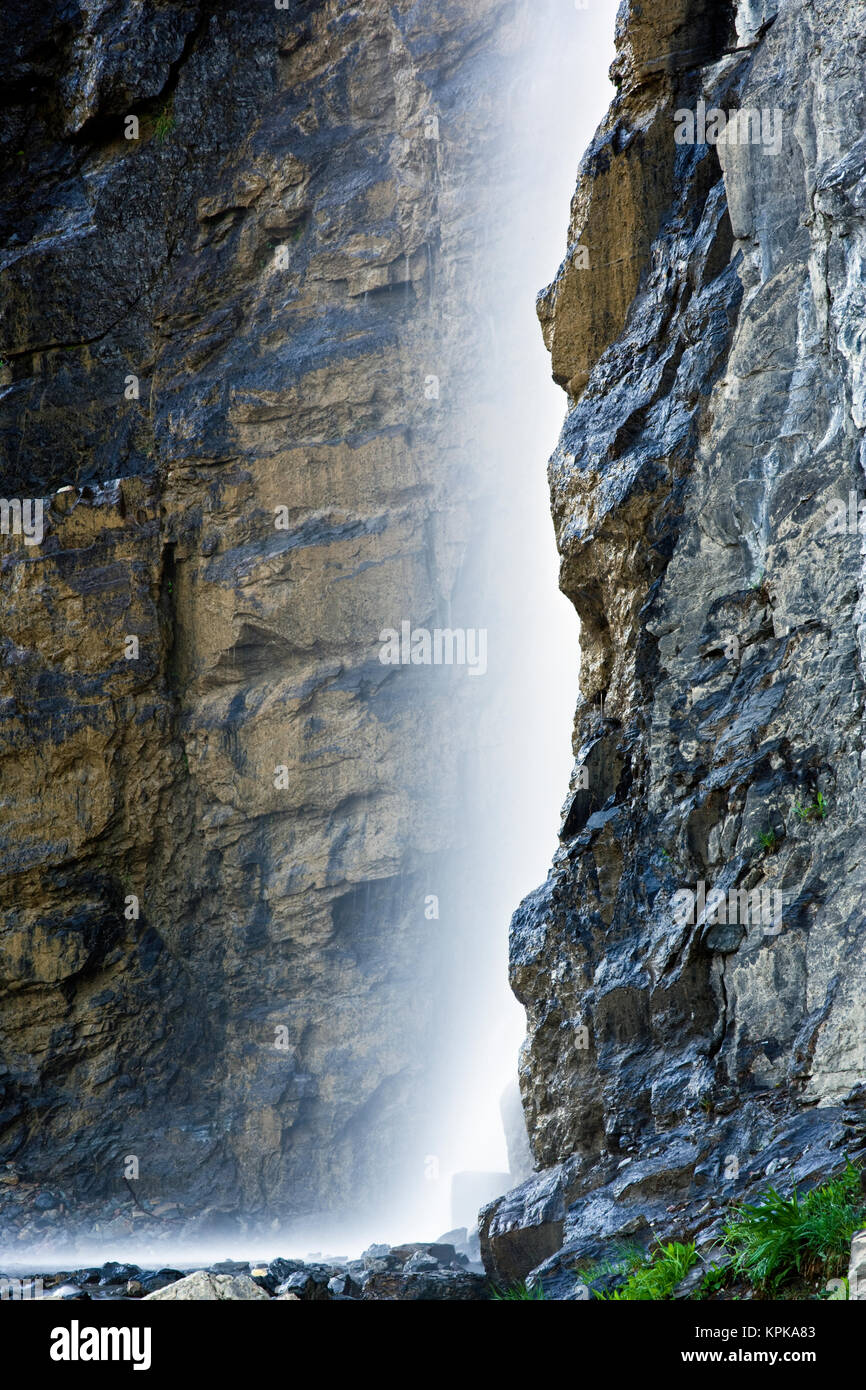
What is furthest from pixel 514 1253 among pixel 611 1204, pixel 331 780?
pixel 331 780

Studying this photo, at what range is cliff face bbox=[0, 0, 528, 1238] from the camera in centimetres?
2030

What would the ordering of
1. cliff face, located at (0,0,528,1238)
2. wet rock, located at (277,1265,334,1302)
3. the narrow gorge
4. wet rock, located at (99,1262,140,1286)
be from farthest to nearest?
cliff face, located at (0,0,528,1238) → the narrow gorge → wet rock, located at (99,1262,140,1286) → wet rock, located at (277,1265,334,1302)

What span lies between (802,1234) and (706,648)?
228 inches

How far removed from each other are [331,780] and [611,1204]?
1223 centimetres

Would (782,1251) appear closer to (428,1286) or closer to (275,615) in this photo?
(428,1286)

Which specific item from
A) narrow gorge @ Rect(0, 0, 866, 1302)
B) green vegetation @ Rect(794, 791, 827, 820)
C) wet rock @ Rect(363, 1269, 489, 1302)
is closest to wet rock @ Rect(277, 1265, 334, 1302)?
wet rock @ Rect(363, 1269, 489, 1302)

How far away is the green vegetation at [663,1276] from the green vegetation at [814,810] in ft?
11.4

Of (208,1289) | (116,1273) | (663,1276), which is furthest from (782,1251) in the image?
(116,1273)

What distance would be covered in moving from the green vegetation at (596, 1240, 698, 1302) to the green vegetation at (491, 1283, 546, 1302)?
3.30 feet

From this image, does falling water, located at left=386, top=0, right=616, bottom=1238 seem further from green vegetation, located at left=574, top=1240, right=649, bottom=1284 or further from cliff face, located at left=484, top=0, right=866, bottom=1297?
green vegetation, located at left=574, top=1240, right=649, bottom=1284

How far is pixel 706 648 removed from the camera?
1131cm

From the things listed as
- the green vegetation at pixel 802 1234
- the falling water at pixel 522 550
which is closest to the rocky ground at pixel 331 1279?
the green vegetation at pixel 802 1234

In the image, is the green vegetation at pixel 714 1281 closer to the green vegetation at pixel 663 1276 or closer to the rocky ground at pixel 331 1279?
the green vegetation at pixel 663 1276

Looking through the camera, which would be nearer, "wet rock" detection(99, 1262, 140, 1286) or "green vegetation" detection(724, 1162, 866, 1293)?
"green vegetation" detection(724, 1162, 866, 1293)
